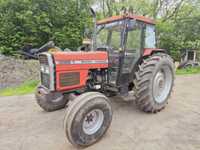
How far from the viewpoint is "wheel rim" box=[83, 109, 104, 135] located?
8.88ft

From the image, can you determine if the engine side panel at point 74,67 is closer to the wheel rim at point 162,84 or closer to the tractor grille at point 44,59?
the tractor grille at point 44,59

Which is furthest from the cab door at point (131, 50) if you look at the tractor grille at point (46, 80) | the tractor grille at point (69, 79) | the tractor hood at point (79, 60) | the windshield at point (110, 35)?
the tractor grille at point (46, 80)

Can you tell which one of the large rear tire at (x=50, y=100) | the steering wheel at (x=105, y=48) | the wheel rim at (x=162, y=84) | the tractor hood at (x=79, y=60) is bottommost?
the large rear tire at (x=50, y=100)

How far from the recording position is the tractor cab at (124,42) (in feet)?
11.9

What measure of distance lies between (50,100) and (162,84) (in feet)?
8.06

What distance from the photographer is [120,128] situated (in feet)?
10.5

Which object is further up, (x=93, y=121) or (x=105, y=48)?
(x=105, y=48)

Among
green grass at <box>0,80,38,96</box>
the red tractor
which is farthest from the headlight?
green grass at <box>0,80,38,96</box>

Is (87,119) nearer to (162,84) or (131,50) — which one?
(131,50)

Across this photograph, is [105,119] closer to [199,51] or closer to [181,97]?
[181,97]

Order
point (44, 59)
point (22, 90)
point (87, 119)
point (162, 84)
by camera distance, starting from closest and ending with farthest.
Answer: point (87, 119) → point (44, 59) → point (162, 84) → point (22, 90)

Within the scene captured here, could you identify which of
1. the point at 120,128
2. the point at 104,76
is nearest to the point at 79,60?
the point at 104,76

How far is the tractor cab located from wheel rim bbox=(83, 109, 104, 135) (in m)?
1.02

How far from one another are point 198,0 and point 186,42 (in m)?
2.76
